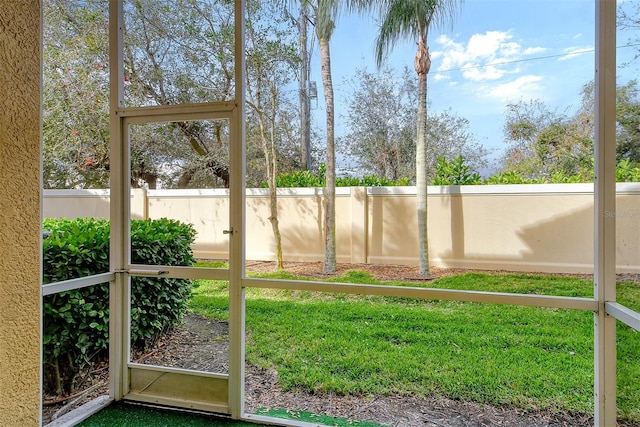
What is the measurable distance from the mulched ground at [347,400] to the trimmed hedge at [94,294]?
172 mm

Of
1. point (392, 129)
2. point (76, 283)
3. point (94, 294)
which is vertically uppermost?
point (392, 129)

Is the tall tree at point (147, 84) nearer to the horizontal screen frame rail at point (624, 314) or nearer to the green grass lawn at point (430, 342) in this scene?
the green grass lawn at point (430, 342)

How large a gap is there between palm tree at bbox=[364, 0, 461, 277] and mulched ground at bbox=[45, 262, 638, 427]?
0.47m

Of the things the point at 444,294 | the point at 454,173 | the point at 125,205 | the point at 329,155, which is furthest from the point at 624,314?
the point at 125,205

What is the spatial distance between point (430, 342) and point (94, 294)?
260 cm

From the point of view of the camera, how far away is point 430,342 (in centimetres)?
297

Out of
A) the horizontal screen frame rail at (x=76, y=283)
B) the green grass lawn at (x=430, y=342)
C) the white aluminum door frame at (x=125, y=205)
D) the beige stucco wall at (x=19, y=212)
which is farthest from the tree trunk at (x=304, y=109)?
the beige stucco wall at (x=19, y=212)

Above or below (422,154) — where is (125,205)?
below

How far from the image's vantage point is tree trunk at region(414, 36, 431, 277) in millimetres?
2703

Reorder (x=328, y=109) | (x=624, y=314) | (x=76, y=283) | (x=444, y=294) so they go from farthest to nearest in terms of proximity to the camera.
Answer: (x=328, y=109), (x=76, y=283), (x=444, y=294), (x=624, y=314)

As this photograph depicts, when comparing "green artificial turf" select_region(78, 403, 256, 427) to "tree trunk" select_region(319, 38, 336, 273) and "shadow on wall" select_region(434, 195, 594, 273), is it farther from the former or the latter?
"shadow on wall" select_region(434, 195, 594, 273)

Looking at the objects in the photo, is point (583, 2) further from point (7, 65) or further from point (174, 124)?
point (7, 65)

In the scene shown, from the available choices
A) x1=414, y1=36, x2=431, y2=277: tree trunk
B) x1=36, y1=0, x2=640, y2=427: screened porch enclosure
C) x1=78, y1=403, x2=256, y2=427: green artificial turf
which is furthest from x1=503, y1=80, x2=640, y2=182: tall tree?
x1=78, y1=403, x2=256, y2=427: green artificial turf

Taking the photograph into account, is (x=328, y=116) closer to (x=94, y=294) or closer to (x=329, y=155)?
(x=329, y=155)
